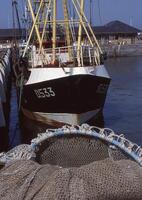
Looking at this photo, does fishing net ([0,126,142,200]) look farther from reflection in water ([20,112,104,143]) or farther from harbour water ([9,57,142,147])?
reflection in water ([20,112,104,143])

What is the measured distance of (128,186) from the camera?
4812 mm

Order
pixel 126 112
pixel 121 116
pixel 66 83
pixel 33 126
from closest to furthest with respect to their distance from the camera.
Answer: pixel 66 83 < pixel 33 126 < pixel 121 116 < pixel 126 112

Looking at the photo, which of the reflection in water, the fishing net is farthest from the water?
the fishing net

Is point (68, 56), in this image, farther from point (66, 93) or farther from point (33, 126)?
point (33, 126)

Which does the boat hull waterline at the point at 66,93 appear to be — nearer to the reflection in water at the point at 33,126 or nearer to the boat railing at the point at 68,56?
the reflection in water at the point at 33,126

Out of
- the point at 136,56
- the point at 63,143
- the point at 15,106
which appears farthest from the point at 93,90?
the point at 136,56

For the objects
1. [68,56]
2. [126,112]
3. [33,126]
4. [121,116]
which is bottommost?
[126,112]

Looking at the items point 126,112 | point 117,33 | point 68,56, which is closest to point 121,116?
point 126,112

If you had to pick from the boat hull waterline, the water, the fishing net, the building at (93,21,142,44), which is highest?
the fishing net

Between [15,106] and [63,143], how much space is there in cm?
2616

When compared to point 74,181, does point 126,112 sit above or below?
below

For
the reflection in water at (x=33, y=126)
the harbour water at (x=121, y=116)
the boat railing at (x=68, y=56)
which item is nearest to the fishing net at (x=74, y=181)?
the harbour water at (x=121, y=116)

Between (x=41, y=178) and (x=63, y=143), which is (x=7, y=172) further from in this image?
(x=63, y=143)

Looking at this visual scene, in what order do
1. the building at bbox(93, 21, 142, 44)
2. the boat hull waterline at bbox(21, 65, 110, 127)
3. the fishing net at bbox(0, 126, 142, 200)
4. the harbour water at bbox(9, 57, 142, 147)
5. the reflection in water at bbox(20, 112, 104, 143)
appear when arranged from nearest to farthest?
the fishing net at bbox(0, 126, 142, 200) → the boat hull waterline at bbox(21, 65, 110, 127) → the harbour water at bbox(9, 57, 142, 147) → the reflection in water at bbox(20, 112, 104, 143) → the building at bbox(93, 21, 142, 44)
